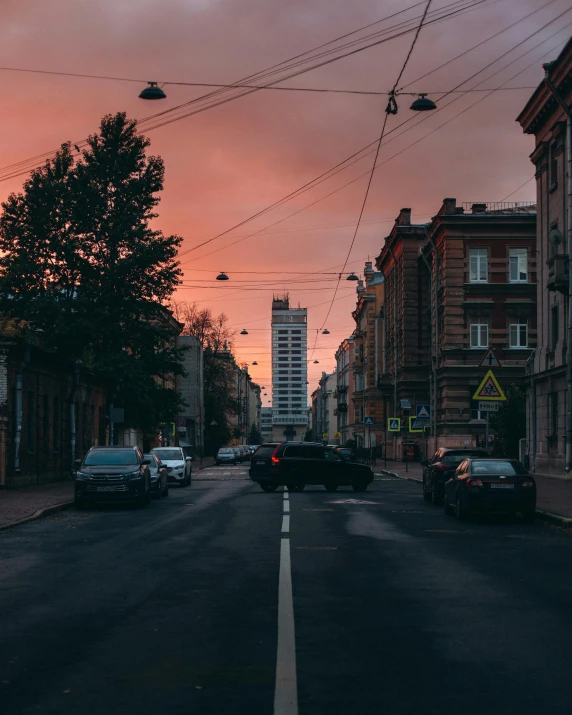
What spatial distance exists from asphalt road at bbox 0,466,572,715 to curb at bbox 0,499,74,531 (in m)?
2.15

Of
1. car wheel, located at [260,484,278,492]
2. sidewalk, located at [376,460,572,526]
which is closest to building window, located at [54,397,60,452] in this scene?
car wheel, located at [260,484,278,492]

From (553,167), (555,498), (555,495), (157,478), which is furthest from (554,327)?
(157,478)

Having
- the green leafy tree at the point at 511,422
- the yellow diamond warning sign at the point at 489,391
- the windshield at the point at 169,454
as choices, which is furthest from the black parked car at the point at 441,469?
the green leafy tree at the point at 511,422

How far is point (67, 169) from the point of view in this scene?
45.1 meters

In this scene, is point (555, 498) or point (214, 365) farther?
point (214, 365)

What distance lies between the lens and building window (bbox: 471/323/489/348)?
201 ft

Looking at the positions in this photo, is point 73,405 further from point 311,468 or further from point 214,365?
point 214,365

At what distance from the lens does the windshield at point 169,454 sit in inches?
1607

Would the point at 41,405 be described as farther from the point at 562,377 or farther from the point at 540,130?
the point at 540,130

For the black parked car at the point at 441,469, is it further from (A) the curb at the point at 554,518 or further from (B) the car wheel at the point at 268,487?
(B) the car wheel at the point at 268,487

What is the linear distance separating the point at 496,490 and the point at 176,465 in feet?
67.7

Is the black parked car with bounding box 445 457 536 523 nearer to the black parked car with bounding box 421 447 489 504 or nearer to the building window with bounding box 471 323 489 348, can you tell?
the black parked car with bounding box 421 447 489 504

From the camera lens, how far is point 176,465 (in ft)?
131

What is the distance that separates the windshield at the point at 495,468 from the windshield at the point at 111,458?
9300mm
